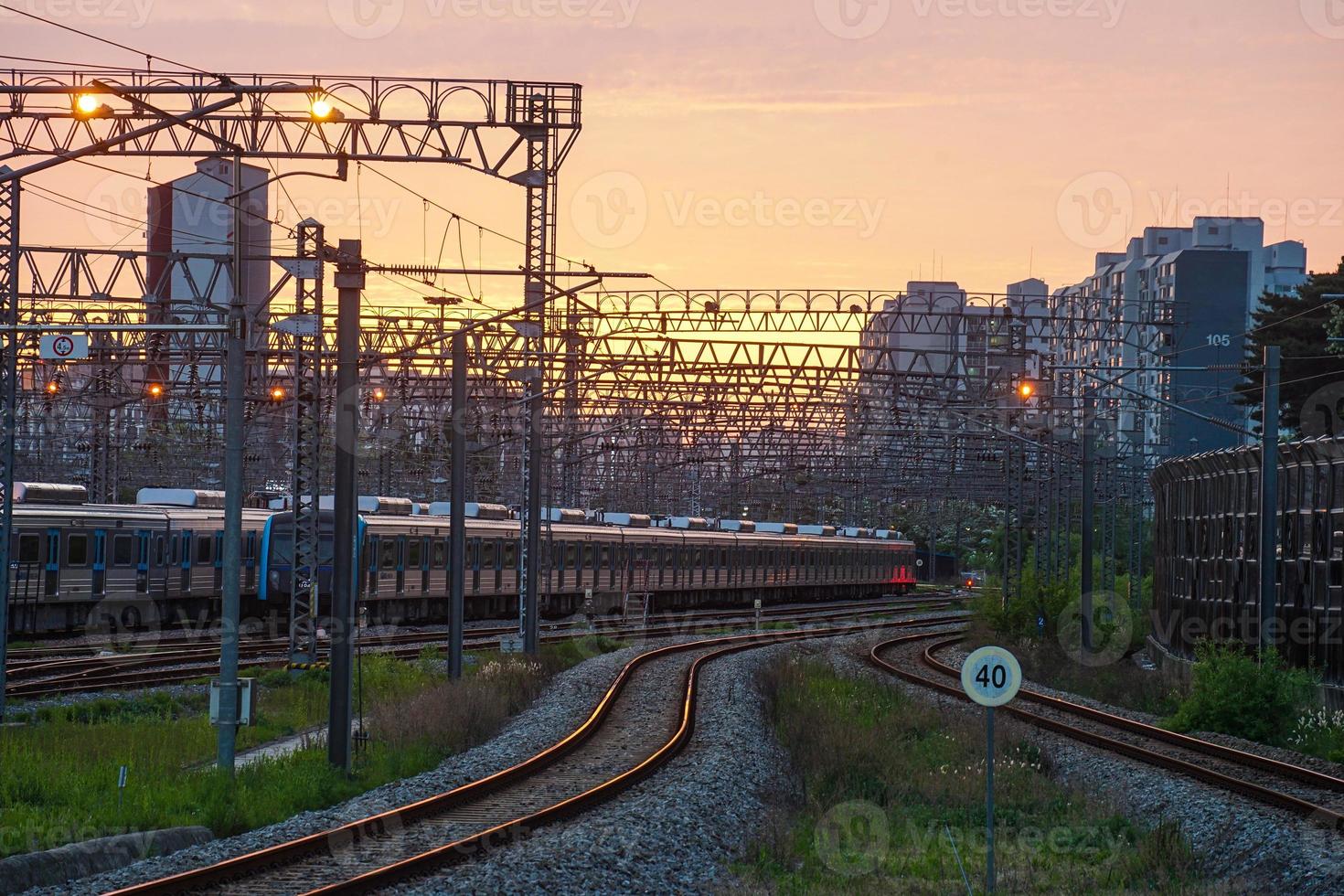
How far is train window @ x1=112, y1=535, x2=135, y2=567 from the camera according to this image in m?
36.8

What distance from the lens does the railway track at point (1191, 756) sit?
54.2 feet

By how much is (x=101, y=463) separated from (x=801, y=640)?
20.1 meters

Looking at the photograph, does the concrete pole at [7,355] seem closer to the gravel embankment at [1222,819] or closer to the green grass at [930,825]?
the green grass at [930,825]

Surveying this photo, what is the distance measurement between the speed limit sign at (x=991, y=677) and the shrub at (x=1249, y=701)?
38.7 ft

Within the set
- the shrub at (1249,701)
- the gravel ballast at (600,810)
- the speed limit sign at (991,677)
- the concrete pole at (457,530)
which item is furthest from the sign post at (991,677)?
the concrete pole at (457,530)

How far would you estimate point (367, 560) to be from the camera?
42.2 meters

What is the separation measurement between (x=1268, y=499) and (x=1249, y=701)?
2.74 metres

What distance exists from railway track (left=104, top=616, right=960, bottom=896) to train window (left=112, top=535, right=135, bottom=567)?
15.6 meters

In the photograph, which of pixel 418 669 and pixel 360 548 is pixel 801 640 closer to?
pixel 360 548

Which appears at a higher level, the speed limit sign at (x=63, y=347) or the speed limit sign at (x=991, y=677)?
the speed limit sign at (x=63, y=347)

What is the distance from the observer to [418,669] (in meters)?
29.3

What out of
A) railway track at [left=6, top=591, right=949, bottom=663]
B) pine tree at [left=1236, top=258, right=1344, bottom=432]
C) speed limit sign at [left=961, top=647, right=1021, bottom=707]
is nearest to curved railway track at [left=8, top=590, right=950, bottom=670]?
railway track at [left=6, top=591, right=949, bottom=663]

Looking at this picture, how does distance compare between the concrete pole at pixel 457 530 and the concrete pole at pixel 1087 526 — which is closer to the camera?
the concrete pole at pixel 457 530

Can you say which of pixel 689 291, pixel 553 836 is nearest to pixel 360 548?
pixel 689 291
